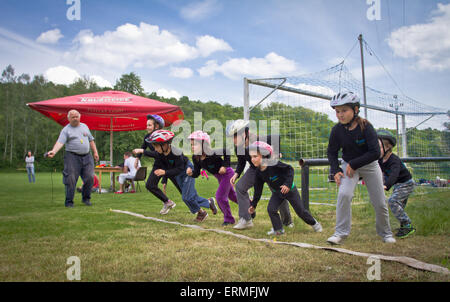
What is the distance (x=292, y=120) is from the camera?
11.0 m

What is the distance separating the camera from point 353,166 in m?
4.17

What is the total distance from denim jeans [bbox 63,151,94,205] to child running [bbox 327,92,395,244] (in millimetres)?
6062

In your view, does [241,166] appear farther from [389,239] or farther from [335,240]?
[389,239]

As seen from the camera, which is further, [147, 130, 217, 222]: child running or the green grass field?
[147, 130, 217, 222]: child running

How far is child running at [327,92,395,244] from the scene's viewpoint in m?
4.21

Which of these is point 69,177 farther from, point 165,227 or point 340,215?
point 340,215

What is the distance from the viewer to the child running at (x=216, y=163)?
18.8ft

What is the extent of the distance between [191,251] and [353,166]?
215 cm

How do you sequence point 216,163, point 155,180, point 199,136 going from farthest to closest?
point 155,180
point 216,163
point 199,136

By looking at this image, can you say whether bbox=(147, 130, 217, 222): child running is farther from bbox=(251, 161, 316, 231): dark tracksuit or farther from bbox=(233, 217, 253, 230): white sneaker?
bbox=(251, 161, 316, 231): dark tracksuit

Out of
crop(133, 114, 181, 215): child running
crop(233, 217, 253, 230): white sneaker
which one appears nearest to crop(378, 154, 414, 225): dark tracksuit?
crop(233, 217, 253, 230): white sneaker

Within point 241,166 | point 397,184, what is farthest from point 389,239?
point 241,166

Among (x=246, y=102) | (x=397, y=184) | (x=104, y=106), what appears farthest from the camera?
(x=104, y=106)

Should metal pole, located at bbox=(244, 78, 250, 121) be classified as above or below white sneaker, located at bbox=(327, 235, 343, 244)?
above
